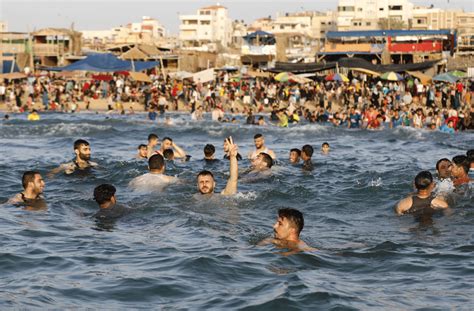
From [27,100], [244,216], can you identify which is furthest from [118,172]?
[27,100]

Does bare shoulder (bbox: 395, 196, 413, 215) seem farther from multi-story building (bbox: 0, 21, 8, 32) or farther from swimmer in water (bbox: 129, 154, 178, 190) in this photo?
multi-story building (bbox: 0, 21, 8, 32)

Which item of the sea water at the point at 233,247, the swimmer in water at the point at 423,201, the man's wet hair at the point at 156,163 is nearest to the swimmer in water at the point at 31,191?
the sea water at the point at 233,247

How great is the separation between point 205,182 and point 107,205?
1.39 m

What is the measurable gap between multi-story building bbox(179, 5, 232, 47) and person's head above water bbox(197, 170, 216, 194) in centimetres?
11043

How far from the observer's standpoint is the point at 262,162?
14523 mm

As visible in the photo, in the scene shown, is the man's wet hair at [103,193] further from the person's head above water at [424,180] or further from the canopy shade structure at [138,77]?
the canopy shade structure at [138,77]

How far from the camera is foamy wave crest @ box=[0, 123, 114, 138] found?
26797mm

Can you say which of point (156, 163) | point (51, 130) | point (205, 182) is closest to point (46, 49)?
point (51, 130)

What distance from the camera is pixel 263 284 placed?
7.25 meters

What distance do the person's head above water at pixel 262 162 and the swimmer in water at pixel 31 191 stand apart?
4.52 m

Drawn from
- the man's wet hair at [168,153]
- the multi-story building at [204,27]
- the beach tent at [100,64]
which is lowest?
the man's wet hair at [168,153]

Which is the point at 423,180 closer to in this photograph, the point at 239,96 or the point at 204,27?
the point at 239,96

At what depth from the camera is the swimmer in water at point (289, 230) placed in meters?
8.31

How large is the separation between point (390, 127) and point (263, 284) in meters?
22.2
